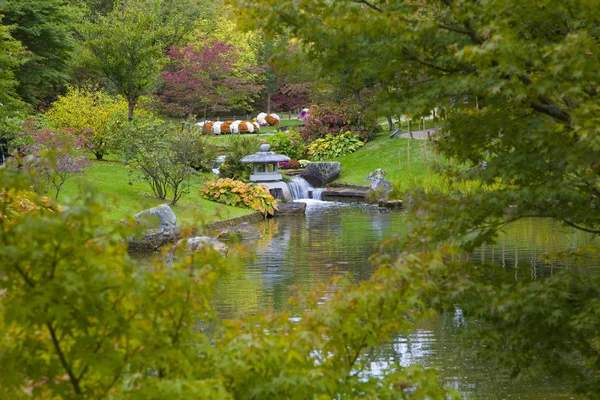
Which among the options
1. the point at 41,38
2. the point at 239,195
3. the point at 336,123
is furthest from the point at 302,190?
the point at 41,38

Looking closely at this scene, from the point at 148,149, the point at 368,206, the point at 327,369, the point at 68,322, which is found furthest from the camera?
the point at 368,206

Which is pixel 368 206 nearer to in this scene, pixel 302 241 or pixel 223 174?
pixel 223 174

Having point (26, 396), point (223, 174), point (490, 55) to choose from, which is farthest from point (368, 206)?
point (26, 396)

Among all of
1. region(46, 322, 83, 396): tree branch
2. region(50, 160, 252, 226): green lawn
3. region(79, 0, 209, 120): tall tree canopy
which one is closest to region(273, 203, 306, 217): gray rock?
region(50, 160, 252, 226): green lawn

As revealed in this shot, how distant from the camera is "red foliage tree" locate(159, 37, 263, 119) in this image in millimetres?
42781

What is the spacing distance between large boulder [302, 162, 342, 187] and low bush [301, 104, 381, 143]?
189 inches

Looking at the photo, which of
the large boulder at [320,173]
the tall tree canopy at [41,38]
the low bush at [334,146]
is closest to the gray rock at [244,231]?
the large boulder at [320,173]

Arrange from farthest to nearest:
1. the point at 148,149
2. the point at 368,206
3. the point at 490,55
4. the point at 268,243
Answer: the point at 368,206, the point at 148,149, the point at 268,243, the point at 490,55

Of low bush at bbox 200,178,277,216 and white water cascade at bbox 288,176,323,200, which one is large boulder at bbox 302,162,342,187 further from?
low bush at bbox 200,178,277,216

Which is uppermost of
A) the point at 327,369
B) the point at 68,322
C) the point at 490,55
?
the point at 490,55

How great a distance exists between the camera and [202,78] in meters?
42.7

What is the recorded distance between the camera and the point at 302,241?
17953 mm

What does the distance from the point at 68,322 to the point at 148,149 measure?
18607 mm

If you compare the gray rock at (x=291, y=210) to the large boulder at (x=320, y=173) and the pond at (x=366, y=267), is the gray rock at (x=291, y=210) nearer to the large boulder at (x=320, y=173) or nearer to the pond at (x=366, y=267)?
the pond at (x=366, y=267)
